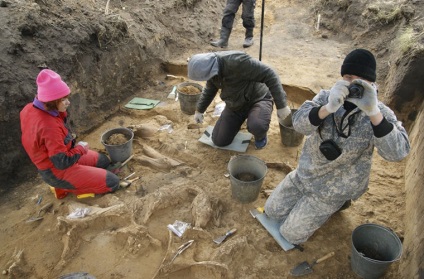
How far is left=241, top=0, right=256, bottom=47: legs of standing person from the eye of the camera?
6.55 metres

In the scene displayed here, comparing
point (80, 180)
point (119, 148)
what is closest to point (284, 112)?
point (119, 148)

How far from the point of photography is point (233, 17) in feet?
21.9

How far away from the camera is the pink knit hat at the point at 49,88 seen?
292 cm

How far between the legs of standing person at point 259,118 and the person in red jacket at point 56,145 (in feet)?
5.64

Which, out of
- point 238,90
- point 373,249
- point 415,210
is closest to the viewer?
point 373,249

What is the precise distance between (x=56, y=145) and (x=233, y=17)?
4881 mm

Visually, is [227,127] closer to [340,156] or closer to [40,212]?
[340,156]

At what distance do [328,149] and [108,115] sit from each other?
11.7ft

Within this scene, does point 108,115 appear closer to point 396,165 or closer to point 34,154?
point 34,154

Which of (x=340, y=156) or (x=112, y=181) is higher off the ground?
(x=340, y=156)

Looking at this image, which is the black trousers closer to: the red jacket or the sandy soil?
the sandy soil

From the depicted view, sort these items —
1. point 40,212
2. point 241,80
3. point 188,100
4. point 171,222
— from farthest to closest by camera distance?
point 188,100 → point 241,80 → point 40,212 → point 171,222

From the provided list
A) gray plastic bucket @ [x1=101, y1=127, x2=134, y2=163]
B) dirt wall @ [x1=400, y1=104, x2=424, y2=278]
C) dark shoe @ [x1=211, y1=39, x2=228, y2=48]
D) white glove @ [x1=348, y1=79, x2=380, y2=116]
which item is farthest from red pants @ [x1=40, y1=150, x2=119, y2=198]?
dark shoe @ [x1=211, y1=39, x2=228, y2=48]

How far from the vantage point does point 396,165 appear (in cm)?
384
